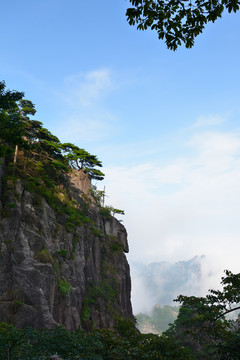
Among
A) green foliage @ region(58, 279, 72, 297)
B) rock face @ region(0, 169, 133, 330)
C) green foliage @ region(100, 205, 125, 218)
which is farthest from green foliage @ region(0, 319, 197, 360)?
green foliage @ region(100, 205, 125, 218)

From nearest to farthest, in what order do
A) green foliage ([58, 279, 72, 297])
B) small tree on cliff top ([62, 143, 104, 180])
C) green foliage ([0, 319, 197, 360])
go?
1. green foliage ([0, 319, 197, 360])
2. green foliage ([58, 279, 72, 297])
3. small tree on cliff top ([62, 143, 104, 180])

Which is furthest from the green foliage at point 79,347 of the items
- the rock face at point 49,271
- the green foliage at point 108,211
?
the green foliage at point 108,211

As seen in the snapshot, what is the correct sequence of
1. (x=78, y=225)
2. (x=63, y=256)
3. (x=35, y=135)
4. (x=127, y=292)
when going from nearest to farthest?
(x=63, y=256), (x=78, y=225), (x=35, y=135), (x=127, y=292)

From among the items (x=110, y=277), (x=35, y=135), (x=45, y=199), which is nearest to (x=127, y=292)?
(x=110, y=277)

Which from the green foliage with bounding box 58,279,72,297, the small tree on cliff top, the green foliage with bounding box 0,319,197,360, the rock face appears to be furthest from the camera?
the small tree on cliff top

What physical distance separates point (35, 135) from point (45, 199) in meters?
12.1

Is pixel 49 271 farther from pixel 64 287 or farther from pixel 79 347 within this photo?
pixel 79 347

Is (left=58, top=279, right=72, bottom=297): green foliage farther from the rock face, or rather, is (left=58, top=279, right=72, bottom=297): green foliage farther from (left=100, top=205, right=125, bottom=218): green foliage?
(left=100, top=205, right=125, bottom=218): green foliage

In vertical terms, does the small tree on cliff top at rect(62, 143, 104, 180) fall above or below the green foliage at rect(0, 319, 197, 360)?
above

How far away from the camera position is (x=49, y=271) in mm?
25031

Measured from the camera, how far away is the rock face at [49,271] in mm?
22031

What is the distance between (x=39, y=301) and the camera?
22.7m

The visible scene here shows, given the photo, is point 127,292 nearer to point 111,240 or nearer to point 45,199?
point 111,240

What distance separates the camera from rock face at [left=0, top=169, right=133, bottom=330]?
22.0 metres
